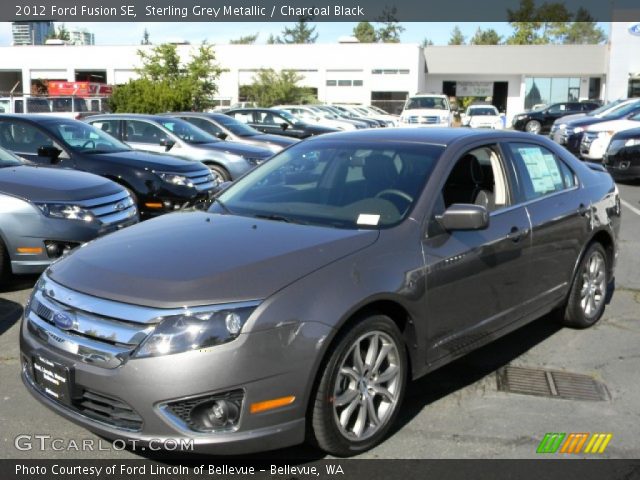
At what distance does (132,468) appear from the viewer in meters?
3.50

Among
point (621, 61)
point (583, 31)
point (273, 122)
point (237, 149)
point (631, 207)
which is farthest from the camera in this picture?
point (583, 31)

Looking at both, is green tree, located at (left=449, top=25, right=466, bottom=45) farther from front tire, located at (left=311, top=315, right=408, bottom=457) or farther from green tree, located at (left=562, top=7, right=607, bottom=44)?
front tire, located at (left=311, top=315, right=408, bottom=457)

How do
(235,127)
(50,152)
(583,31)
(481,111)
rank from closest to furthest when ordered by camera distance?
1. (50,152)
2. (235,127)
3. (481,111)
4. (583,31)

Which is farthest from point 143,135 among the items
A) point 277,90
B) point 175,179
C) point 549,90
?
point 549,90

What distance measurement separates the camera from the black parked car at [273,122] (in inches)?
805

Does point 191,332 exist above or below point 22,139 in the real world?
below

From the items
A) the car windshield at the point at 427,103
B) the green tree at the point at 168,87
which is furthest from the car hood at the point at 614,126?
the green tree at the point at 168,87

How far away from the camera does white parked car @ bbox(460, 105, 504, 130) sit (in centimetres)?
3089

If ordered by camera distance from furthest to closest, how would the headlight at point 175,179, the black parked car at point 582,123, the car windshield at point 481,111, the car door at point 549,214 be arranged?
the car windshield at point 481,111 → the black parked car at point 582,123 → the headlight at point 175,179 → the car door at point 549,214

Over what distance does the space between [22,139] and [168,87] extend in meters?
20.7

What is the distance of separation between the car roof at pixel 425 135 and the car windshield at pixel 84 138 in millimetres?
5083

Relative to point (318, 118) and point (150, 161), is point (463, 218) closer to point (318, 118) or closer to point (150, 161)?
point (150, 161)

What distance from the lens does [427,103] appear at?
2997 centimetres

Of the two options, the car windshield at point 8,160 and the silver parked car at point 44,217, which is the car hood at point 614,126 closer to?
the silver parked car at point 44,217
